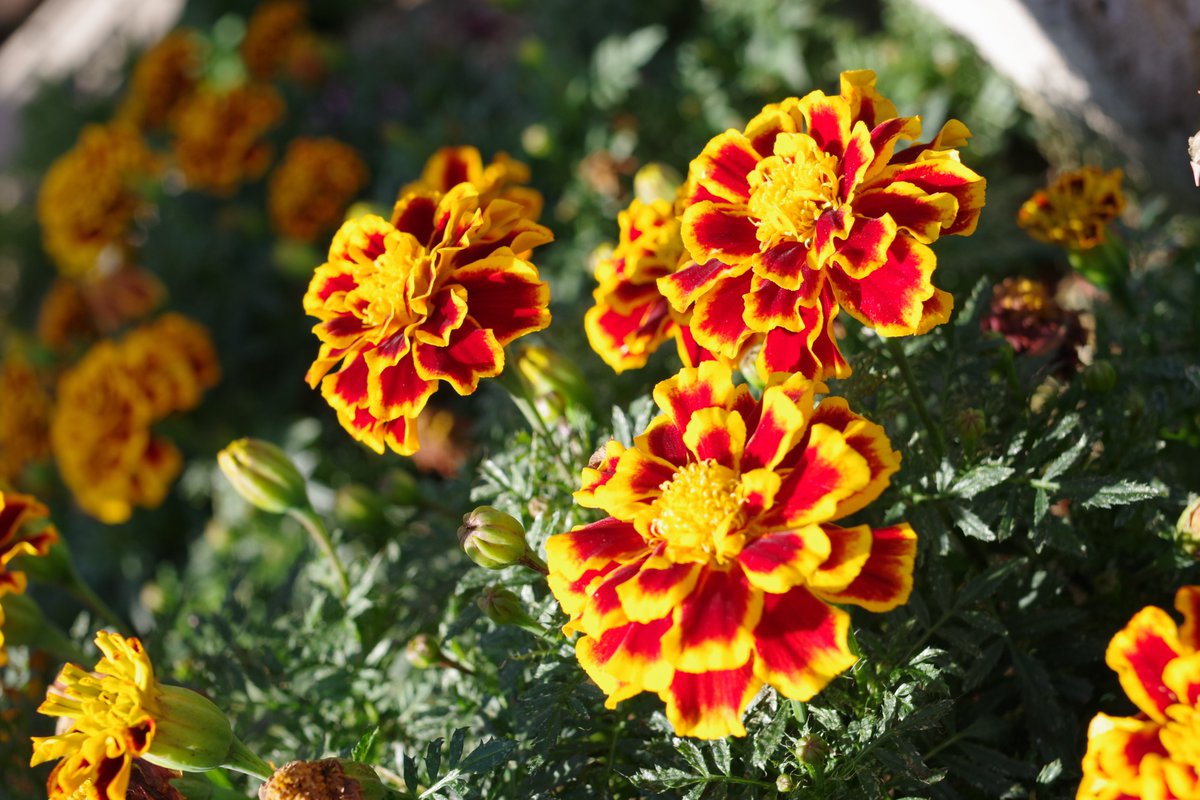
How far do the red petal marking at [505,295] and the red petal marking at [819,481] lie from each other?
327mm

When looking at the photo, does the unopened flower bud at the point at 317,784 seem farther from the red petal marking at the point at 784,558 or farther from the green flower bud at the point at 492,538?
the red petal marking at the point at 784,558

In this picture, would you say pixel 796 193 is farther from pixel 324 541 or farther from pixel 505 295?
pixel 324 541

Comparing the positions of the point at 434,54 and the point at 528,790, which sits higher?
the point at 434,54

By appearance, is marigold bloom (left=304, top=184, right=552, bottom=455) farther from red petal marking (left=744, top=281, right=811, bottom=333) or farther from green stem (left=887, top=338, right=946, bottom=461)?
green stem (left=887, top=338, right=946, bottom=461)

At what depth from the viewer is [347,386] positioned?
3.82 feet

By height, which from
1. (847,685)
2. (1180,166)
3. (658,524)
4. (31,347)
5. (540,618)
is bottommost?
(1180,166)

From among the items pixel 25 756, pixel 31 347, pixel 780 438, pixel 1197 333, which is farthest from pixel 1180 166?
pixel 31 347

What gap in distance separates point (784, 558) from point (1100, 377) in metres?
0.62

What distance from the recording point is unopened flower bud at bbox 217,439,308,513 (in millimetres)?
1434

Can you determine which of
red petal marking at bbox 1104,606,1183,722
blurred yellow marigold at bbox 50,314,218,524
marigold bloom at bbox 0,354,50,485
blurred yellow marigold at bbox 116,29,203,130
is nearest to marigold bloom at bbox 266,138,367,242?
blurred yellow marigold at bbox 50,314,218,524

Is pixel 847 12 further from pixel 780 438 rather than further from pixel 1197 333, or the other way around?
pixel 780 438

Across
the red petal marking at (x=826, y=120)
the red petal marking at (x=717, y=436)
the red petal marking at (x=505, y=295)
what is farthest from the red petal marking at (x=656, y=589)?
the red petal marking at (x=826, y=120)

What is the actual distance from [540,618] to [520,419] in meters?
0.58

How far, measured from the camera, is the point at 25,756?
157 centimetres
